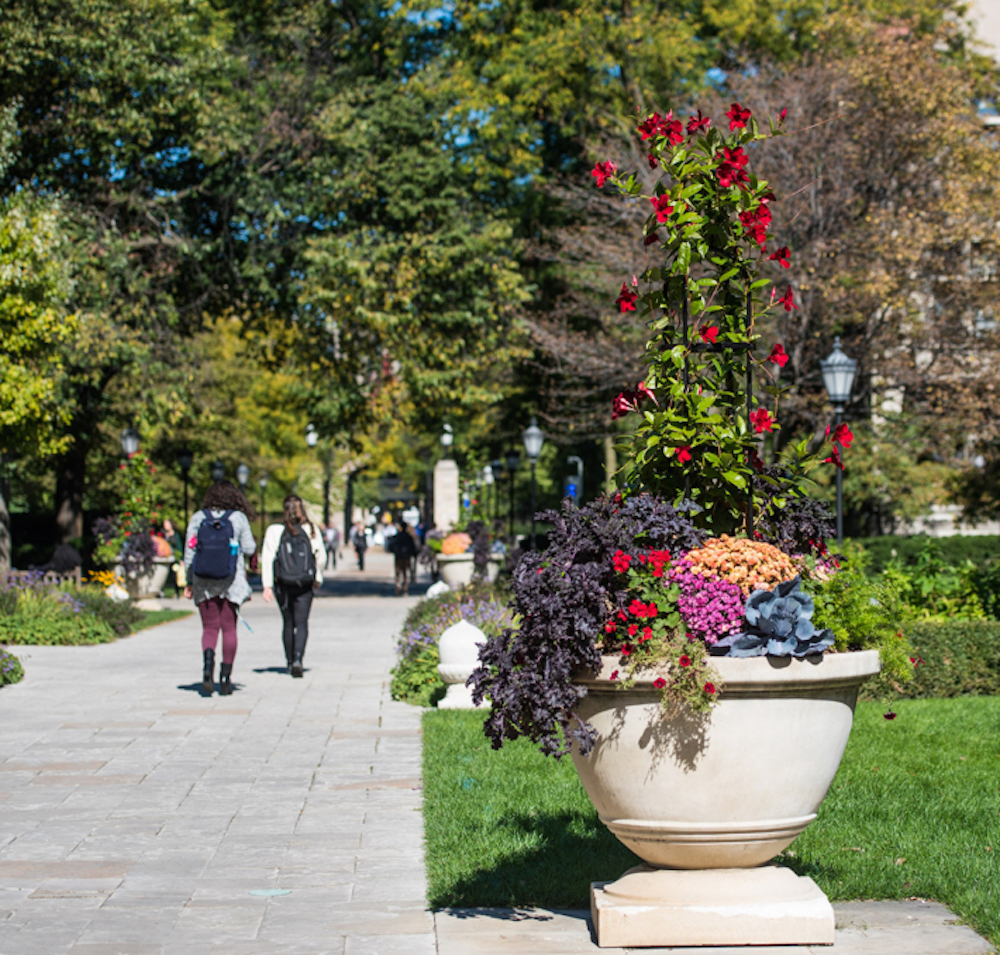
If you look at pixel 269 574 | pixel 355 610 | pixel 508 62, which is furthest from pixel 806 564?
pixel 508 62

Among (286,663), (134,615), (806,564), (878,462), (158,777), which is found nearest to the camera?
(806,564)

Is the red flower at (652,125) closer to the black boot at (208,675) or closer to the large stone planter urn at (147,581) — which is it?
the black boot at (208,675)

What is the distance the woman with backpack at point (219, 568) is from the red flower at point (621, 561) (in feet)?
23.0

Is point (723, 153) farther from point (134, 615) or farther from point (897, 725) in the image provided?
point (134, 615)

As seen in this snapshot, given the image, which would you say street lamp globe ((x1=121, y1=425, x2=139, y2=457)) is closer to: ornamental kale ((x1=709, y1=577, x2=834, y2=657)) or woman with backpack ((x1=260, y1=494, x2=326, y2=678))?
woman with backpack ((x1=260, y1=494, x2=326, y2=678))

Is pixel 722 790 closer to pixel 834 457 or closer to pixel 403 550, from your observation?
pixel 834 457

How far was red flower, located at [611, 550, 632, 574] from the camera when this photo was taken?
431 centimetres

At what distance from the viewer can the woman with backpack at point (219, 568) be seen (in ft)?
35.8

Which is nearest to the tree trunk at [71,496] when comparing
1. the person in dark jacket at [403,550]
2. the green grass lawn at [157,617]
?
the green grass lawn at [157,617]

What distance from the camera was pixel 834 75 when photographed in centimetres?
2361

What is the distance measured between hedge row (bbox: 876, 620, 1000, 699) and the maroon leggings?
594 cm

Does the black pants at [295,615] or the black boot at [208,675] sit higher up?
the black pants at [295,615]

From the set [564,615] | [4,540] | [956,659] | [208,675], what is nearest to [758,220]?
[564,615]

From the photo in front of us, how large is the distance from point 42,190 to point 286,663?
1279 cm
